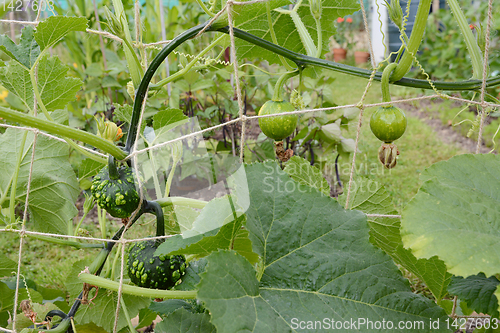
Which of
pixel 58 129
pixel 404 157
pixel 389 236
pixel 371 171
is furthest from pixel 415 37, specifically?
pixel 404 157

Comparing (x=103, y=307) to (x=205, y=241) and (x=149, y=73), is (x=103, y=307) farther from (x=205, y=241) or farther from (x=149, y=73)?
(x=149, y=73)

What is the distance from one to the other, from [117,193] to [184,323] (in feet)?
1.09

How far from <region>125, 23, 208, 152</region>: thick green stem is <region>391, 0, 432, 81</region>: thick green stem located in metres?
0.47

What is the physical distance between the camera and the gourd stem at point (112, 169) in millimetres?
918

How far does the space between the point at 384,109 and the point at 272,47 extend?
32 centimetres

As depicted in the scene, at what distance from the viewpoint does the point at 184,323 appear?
2.86 feet

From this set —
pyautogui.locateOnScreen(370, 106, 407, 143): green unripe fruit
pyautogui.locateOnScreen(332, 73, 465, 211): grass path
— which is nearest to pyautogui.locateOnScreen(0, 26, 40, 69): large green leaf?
pyautogui.locateOnScreen(370, 106, 407, 143): green unripe fruit

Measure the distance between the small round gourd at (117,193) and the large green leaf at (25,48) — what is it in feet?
1.26

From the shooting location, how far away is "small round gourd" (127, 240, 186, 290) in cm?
95

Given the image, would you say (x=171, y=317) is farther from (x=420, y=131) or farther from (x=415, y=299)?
(x=420, y=131)

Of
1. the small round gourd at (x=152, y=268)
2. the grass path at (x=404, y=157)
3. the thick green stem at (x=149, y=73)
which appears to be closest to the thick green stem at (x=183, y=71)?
the thick green stem at (x=149, y=73)

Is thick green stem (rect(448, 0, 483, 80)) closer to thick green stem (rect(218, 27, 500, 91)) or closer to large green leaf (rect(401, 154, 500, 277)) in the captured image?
thick green stem (rect(218, 27, 500, 91))

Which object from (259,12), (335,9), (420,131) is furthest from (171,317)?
(420,131)

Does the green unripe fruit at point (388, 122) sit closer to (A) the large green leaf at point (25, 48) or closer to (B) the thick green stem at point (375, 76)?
(B) the thick green stem at point (375, 76)
